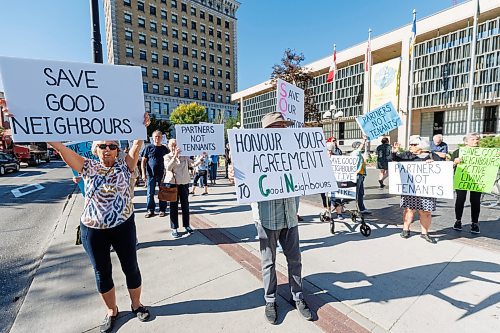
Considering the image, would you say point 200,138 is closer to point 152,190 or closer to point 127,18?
point 152,190

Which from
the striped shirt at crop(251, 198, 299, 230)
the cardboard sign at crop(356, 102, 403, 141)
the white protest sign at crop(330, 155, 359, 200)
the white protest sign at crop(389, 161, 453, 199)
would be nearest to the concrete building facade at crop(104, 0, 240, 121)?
the cardboard sign at crop(356, 102, 403, 141)

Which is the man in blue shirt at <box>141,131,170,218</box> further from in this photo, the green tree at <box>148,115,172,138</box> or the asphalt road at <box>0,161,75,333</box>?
the green tree at <box>148,115,172,138</box>

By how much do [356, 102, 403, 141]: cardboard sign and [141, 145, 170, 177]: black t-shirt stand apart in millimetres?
4528

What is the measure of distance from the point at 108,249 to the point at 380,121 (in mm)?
5408

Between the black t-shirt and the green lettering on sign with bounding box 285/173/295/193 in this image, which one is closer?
the green lettering on sign with bounding box 285/173/295/193

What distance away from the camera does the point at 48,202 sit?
8758 mm

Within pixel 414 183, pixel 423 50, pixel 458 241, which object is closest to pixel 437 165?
pixel 414 183

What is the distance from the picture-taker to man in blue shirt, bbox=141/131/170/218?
5.98 metres

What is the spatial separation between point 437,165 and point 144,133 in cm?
439

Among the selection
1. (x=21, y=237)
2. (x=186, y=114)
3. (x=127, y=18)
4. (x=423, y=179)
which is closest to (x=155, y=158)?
(x=21, y=237)

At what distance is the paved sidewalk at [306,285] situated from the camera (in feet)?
8.01

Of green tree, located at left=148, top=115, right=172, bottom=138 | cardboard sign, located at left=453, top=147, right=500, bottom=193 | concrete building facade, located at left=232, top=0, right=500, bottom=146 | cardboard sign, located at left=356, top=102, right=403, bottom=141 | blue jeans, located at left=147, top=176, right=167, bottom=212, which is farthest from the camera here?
green tree, located at left=148, top=115, right=172, bottom=138

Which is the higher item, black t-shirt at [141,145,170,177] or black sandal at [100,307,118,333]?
black t-shirt at [141,145,170,177]

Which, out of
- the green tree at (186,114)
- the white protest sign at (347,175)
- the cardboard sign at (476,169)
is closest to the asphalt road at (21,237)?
the white protest sign at (347,175)
